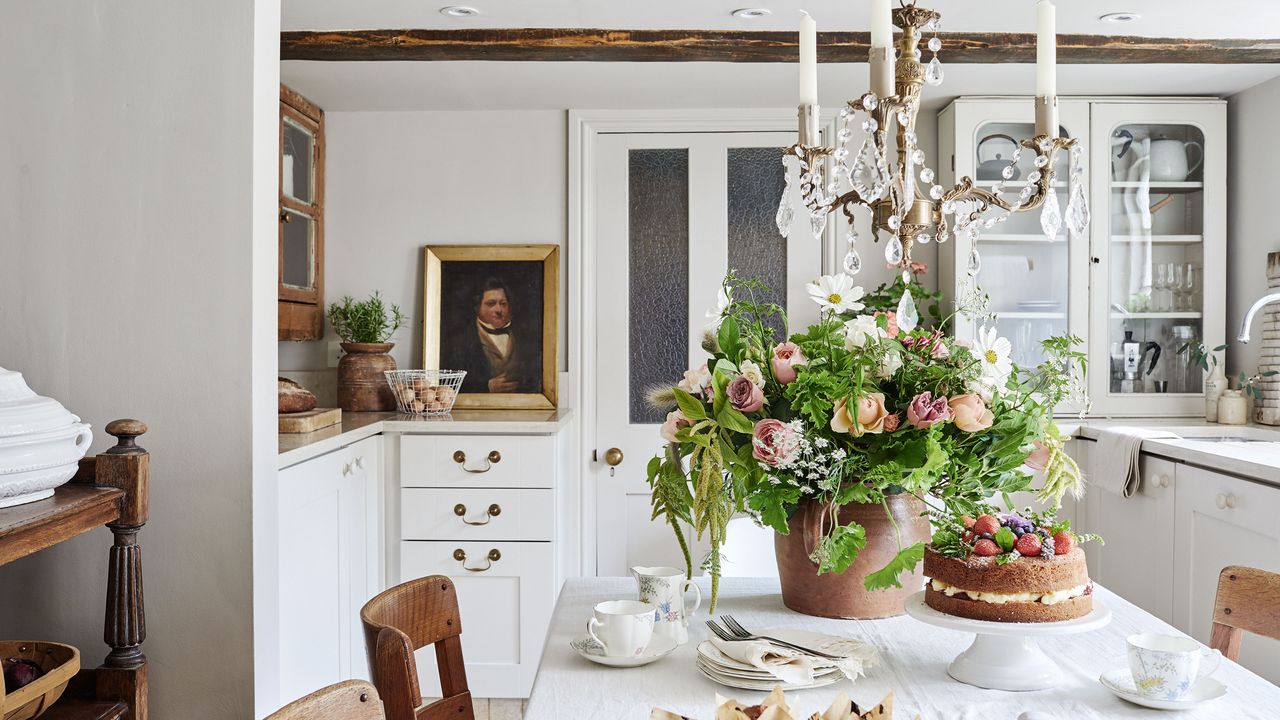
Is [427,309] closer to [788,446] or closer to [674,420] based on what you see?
[674,420]

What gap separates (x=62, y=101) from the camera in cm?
184

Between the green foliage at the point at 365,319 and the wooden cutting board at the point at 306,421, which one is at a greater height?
the green foliage at the point at 365,319

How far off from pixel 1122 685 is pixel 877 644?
34 centimetres

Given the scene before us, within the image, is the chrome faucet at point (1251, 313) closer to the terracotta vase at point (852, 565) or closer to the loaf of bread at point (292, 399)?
the terracotta vase at point (852, 565)

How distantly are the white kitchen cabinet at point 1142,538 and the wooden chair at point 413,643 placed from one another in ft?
7.65

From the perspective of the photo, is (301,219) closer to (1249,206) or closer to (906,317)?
(906,317)

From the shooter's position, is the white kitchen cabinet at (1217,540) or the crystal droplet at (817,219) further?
the white kitchen cabinet at (1217,540)

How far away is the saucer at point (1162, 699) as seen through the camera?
1.13 m

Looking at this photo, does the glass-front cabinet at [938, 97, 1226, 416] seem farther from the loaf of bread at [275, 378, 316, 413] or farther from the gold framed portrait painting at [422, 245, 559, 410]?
the loaf of bread at [275, 378, 316, 413]

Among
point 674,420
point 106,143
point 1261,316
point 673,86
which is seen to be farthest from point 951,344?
point 1261,316

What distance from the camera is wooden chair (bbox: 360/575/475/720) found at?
1.20m

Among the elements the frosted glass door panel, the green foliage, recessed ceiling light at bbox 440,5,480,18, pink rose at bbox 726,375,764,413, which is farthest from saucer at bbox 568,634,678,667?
the green foliage

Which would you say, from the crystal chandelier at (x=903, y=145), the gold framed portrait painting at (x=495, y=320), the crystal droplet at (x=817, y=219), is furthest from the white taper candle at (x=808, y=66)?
the gold framed portrait painting at (x=495, y=320)

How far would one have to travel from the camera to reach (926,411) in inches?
51.5
